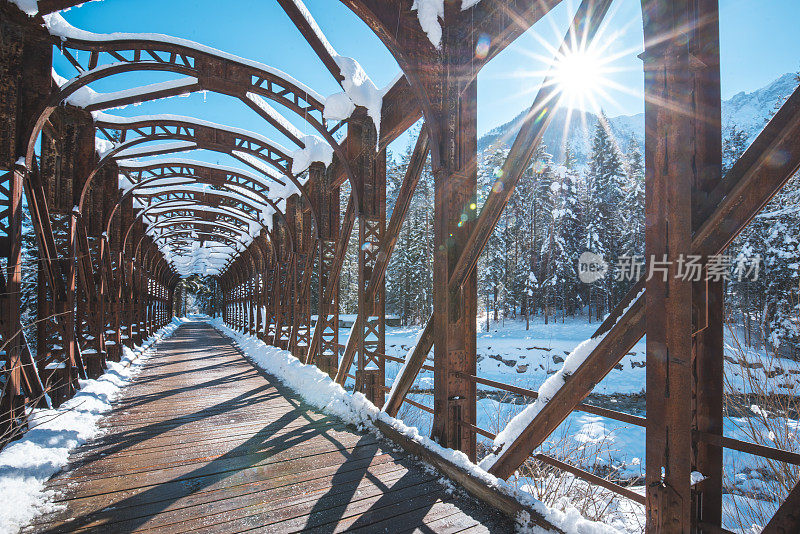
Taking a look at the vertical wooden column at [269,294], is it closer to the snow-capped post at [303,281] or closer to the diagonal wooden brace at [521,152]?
the snow-capped post at [303,281]

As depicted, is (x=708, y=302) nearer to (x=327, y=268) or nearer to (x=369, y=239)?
(x=369, y=239)

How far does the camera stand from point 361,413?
5.82 metres

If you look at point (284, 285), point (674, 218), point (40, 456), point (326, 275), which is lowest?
point (40, 456)

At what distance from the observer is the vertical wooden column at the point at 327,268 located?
A: 30.6 feet

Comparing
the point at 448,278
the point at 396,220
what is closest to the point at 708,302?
the point at 448,278

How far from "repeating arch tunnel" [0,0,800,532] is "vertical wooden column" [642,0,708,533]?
0.01 meters

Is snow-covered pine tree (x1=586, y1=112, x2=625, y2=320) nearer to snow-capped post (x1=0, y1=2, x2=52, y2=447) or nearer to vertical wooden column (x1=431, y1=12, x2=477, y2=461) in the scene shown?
vertical wooden column (x1=431, y1=12, x2=477, y2=461)

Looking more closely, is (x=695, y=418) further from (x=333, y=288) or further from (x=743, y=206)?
(x=333, y=288)

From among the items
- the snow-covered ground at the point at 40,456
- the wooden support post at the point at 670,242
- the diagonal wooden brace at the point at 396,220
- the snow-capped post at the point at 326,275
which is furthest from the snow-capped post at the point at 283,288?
the wooden support post at the point at 670,242

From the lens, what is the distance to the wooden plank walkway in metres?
3.16

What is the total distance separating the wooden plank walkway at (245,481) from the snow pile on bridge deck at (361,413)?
228 mm

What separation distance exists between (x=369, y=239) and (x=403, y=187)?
1.96m

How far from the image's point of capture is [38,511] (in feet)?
10.9

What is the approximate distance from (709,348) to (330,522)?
2.95m
